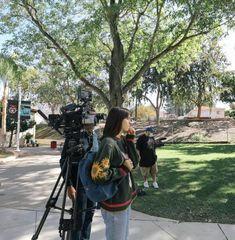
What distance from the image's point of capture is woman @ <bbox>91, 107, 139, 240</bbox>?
10.6 ft

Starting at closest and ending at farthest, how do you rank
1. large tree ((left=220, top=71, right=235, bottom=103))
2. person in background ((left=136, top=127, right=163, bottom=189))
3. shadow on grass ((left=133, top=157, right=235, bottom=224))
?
shadow on grass ((left=133, top=157, right=235, bottom=224)) → person in background ((left=136, top=127, right=163, bottom=189)) → large tree ((left=220, top=71, right=235, bottom=103))

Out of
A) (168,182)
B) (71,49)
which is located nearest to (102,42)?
(71,49)

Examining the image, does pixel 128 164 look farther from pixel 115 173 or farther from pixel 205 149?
pixel 205 149

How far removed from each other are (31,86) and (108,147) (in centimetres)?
4516

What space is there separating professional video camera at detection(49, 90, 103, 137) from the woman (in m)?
0.58

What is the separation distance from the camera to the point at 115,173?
3283 millimetres

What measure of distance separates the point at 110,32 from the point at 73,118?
418 inches

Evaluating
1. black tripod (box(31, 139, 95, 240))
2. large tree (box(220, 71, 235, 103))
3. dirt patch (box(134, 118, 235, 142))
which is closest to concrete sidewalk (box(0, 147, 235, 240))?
black tripod (box(31, 139, 95, 240))

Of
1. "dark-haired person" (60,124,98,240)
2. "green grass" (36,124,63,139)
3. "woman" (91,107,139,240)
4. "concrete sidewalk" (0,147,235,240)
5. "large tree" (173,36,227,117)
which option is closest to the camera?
"woman" (91,107,139,240)

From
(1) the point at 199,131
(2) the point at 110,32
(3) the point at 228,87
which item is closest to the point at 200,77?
(3) the point at 228,87

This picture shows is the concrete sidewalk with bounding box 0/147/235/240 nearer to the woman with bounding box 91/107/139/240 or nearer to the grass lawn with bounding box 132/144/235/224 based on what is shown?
the grass lawn with bounding box 132/144/235/224

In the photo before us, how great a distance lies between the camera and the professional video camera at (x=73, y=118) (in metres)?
4.01

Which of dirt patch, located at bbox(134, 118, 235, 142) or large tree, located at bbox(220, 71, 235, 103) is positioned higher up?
large tree, located at bbox(220, 71, 235, 103)

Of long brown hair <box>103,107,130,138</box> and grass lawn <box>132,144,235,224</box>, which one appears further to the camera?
grass lawn <box>132,144,235,224</box>
